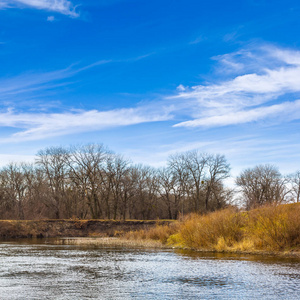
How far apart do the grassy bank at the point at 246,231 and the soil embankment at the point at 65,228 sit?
22.7 metres

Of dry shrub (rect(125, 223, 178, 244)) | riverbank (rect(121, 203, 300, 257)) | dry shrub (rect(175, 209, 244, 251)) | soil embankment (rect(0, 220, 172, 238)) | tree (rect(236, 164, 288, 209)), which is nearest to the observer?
riverbank (rect(121, 203, 300, 257))

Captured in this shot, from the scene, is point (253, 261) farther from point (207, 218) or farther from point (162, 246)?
point (162, 246)

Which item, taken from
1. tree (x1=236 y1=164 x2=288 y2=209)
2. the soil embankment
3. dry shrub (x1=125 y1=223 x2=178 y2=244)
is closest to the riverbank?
dry shrub (x1=125 y1=223 x2=178 y2=244)

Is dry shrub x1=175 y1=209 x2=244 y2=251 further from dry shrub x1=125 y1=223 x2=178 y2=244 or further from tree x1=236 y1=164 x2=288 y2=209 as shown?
tree x1=236 y1=164 x2=288 y2=209

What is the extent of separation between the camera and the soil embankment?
188 feet

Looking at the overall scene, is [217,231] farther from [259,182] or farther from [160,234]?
[259,182]

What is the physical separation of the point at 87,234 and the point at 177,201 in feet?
119

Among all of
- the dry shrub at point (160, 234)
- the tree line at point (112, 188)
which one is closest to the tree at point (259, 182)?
the tree line at point (112, 188)

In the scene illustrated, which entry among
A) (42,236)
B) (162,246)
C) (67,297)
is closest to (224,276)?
(67,297)

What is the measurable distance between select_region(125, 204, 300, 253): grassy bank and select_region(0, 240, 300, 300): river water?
2.93 meters

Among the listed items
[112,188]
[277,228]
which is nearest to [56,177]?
[112,188]

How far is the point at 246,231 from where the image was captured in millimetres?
29297

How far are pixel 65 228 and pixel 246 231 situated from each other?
37.8 m

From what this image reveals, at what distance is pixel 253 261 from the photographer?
22703mm
